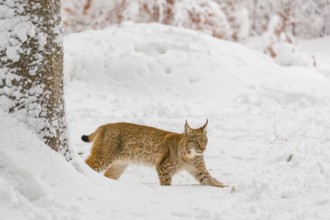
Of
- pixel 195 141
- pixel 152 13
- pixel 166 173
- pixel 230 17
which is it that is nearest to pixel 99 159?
pixel 166 173

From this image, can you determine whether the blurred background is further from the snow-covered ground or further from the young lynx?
the young lynx

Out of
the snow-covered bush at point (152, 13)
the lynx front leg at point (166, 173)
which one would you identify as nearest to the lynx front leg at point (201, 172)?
the lynx front leg at point (166, 173)

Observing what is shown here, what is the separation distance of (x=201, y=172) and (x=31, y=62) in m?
2.42

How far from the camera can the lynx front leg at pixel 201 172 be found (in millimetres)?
5930

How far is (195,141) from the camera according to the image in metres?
5.94

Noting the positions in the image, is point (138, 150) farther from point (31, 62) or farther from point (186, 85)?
point (186, 85)

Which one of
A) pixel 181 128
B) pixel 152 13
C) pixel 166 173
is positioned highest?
pixel 166 173

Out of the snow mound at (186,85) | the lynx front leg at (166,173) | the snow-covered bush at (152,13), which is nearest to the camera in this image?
the lynx front leg at (166,173)

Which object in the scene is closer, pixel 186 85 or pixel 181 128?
pixel 181 128

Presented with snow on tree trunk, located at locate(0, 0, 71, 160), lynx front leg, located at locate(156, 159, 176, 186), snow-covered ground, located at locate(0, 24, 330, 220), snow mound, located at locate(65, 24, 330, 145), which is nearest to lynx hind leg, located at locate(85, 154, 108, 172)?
snow-covered ground, located at locate(0, 24, 330, 220)

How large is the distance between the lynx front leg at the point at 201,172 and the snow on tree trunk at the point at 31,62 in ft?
6.43

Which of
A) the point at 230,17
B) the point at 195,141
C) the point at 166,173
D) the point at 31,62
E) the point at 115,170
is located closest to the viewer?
the point at 31,62

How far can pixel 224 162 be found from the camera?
7211mm

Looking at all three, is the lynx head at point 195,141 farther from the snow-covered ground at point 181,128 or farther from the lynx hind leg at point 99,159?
the lynx hind leg at point 99,159
